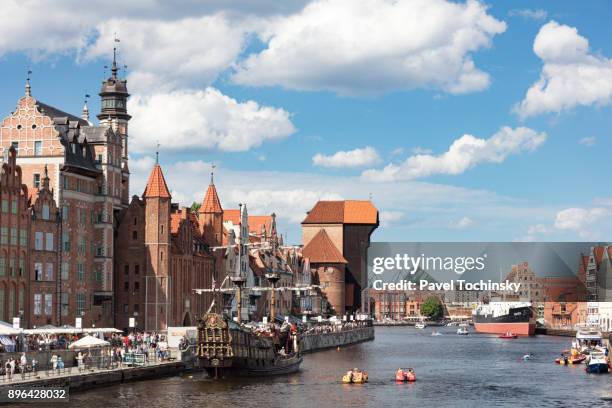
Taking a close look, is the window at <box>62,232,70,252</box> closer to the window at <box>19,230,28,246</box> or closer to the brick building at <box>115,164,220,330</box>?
the window at <box>19,230,28,246</box>

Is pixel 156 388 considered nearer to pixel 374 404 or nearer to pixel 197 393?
pixel 197 393

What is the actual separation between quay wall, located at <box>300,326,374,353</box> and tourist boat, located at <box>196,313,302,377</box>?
3760 centimetres

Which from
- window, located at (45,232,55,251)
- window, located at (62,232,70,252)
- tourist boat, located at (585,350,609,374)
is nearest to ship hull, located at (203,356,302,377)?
window, located at (45,232,55,251)

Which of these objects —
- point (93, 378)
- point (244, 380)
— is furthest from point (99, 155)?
point (93, 378)

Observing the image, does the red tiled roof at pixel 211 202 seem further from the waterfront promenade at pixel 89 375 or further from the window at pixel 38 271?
the waterfront promenade at pixel 89 375

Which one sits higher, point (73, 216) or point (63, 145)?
point (63, 145)

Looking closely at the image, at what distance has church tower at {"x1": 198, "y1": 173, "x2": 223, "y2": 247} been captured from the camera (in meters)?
136

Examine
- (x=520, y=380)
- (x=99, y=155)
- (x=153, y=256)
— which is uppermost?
(x=99, y=155)

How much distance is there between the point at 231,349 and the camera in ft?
273

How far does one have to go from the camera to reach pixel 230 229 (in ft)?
497

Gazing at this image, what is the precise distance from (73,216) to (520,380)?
4417 centimetres

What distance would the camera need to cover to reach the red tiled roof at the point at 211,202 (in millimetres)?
136125

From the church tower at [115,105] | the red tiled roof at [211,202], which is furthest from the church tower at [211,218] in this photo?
the church tower at [115,105]

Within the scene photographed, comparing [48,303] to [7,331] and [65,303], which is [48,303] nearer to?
[65,303]
